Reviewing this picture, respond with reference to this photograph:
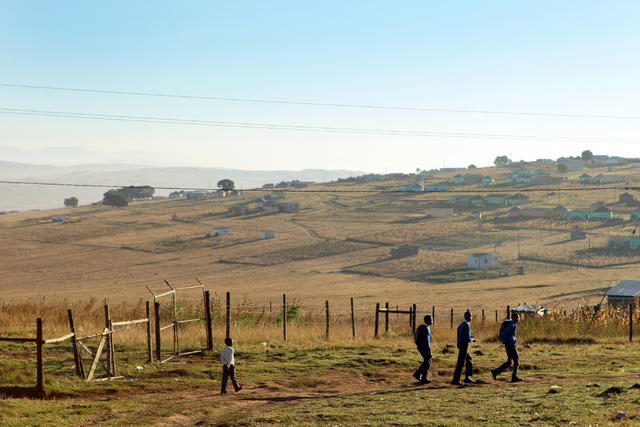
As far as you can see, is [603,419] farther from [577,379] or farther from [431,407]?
[577,379]

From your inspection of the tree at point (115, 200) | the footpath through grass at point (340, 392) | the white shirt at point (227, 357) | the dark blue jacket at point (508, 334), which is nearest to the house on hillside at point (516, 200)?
the tree at point (115, 200)

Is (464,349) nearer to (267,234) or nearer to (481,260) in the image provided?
(481,260)

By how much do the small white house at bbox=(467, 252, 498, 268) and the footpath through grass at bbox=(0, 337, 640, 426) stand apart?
67.0 meters

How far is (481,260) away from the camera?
91.6m

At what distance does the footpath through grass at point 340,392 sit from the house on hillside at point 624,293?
2093 centimetres

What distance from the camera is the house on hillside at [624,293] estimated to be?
43.7 meters

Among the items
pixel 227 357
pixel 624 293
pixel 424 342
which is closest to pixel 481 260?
pixel 624 293

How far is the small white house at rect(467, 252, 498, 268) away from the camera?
90.9m

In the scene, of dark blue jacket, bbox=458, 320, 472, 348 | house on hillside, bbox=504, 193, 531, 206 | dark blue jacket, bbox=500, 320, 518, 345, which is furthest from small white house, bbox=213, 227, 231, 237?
dark blue jacket, bbox=458, 320, 472, 348

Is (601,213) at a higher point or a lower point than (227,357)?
lower

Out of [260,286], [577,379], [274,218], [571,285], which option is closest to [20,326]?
[577,379]

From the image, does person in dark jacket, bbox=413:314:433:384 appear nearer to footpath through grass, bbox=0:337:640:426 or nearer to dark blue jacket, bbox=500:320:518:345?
footpath through grass, bbox=0:337:640:426

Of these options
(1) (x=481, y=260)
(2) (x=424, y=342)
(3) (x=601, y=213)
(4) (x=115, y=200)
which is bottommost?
(1) (x=481, y=260)

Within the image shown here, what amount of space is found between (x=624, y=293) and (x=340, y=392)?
34330 millimetres
